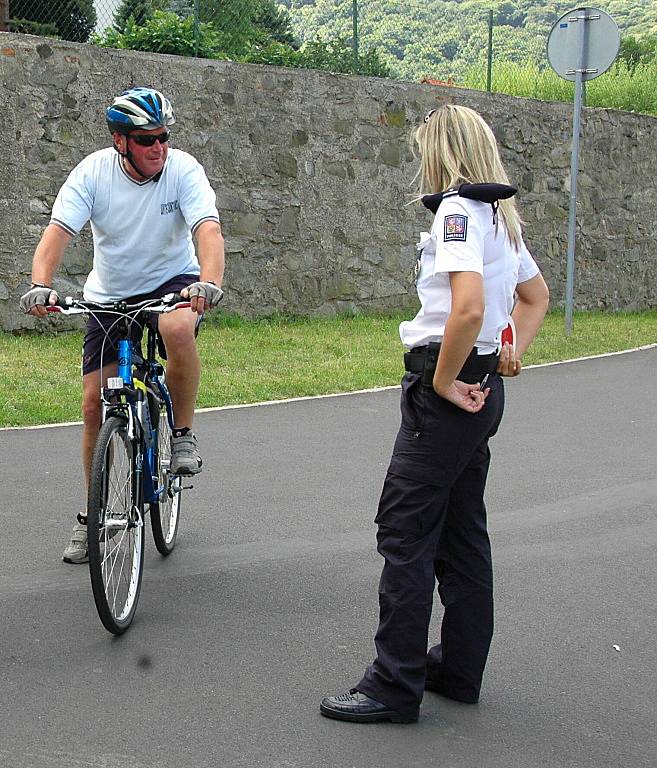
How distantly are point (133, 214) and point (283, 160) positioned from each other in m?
9.64

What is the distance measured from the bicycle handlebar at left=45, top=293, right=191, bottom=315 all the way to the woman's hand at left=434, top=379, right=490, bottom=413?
1.36 metres

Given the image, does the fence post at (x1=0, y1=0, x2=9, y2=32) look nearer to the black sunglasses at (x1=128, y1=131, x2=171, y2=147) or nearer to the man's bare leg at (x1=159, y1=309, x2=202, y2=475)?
the black sunglasses at (x1=128, y1=131, x2=171, y2=147)

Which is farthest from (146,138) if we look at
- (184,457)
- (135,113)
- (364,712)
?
(364,712)

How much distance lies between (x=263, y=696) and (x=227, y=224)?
34.8 feet

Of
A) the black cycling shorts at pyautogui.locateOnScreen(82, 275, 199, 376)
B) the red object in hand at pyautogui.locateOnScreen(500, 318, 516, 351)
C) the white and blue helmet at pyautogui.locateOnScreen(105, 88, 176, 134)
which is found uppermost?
the white and blue helmet at pyautogui.locateOnScreen(105, 88, 176, 134)

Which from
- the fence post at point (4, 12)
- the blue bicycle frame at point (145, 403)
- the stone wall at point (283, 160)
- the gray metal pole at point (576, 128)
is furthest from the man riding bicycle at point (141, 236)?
the gray metal pole at point (576, 128)

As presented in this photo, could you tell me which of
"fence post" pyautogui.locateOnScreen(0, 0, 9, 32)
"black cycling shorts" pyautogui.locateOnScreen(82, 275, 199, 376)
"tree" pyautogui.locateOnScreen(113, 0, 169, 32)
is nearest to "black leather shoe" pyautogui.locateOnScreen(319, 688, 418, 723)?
"black cycling shorts" pyautogui.locateOnScreen(82, 275, 199, 376)

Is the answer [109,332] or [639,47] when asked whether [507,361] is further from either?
[639,47]

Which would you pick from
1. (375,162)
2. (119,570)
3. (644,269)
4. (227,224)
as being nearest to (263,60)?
(375,162)

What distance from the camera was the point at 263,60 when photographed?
656 inches

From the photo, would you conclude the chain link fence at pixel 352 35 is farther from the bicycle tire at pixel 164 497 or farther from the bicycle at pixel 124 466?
the bicycle at pixel 124 466

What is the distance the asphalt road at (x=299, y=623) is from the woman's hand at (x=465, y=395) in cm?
101

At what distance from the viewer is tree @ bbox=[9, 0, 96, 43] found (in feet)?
46.2

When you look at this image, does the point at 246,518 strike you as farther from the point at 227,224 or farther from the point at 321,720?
the point at 227,224
